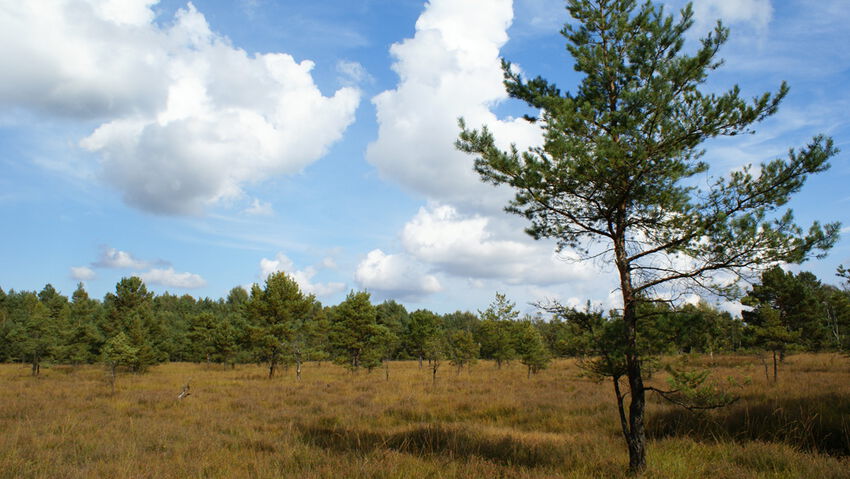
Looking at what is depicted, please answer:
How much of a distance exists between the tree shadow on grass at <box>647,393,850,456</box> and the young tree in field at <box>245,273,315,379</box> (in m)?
25.6

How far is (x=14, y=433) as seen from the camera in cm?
1000

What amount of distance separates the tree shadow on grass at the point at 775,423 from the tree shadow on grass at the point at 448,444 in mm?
3412

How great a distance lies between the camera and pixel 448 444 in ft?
28.3

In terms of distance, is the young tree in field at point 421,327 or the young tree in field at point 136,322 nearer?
the young tree in field at point 136,322

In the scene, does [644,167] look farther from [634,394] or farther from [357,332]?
[357,332]

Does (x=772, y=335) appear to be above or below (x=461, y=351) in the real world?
above

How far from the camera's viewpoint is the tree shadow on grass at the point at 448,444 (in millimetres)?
7340

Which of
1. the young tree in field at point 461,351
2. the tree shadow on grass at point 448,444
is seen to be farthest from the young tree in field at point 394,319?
the tree shadow on grass at point 448,444

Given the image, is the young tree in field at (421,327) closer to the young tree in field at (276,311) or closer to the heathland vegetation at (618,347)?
the young tree in field at (276,311)

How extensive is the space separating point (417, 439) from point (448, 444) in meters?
1.07

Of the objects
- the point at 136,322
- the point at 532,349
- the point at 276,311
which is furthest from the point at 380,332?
the point at 136,322

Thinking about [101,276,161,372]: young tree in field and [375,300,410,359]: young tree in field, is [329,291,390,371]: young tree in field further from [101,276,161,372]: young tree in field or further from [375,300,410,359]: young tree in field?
[375,300,410,359]: young tree in field

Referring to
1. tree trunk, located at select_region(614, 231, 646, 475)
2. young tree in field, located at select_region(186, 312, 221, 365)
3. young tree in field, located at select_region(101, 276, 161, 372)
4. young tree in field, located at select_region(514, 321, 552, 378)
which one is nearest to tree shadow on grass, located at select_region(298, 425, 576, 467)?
tree trunk, located at select_region(614, 231, 646, 475)

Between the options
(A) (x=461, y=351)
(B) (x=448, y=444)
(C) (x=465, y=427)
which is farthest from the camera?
(A) (x=461, y=351)
